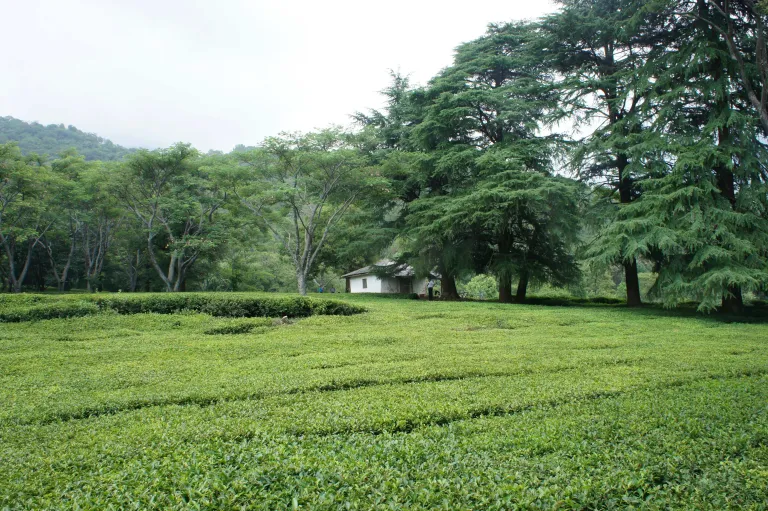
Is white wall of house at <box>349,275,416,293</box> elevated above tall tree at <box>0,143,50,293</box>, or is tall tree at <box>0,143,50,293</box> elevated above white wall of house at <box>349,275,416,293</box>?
tall tree at <box>0,143,50,293</box>

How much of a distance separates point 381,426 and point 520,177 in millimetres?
15317

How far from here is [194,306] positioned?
12.3 m

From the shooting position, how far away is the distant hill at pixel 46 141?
45000mm

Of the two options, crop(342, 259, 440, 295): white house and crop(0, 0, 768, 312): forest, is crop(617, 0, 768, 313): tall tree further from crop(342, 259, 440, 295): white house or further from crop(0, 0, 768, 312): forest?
crop(342, 259, 440, 295): white house

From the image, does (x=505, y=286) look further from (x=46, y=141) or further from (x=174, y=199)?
(x=46, y=141)

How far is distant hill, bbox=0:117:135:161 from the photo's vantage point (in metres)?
45.0

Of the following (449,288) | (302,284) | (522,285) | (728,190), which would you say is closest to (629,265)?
(728,190)

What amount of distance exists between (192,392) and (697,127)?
1853 cm

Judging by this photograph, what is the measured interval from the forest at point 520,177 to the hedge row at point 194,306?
684 centimetres

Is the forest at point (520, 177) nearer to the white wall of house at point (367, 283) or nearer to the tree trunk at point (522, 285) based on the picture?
the tree trunk at point (522, 285)

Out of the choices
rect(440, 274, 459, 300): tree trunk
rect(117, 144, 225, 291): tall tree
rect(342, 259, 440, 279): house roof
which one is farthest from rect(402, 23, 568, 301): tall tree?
rect(117, 144, 225, 291): tall tree

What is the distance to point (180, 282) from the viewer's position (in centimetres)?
2559

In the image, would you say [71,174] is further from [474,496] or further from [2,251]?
[474,496]

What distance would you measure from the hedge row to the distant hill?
33.5 m
